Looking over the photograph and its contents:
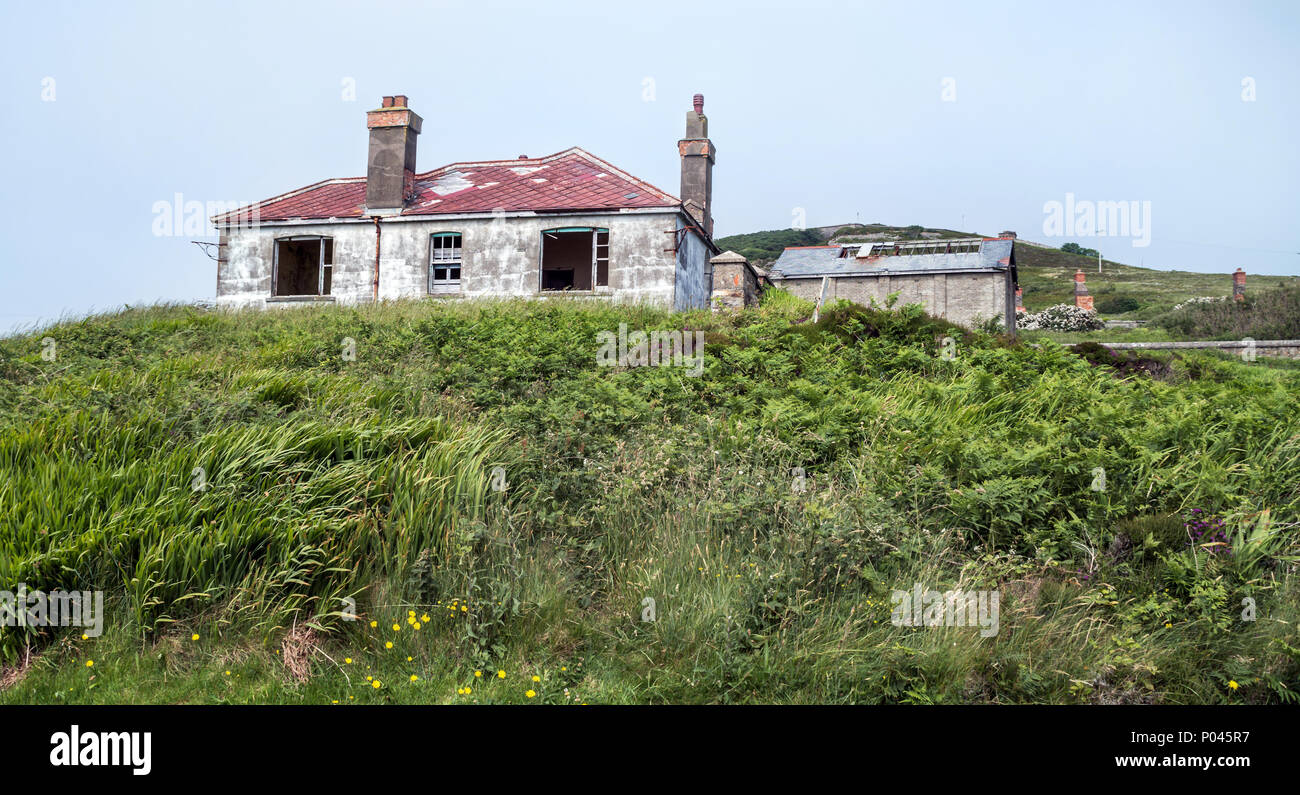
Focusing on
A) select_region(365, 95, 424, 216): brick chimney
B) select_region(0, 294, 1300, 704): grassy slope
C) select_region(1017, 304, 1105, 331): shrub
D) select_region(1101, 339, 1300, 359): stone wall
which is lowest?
select_region(0, 294, 1300, 704): grassy slope

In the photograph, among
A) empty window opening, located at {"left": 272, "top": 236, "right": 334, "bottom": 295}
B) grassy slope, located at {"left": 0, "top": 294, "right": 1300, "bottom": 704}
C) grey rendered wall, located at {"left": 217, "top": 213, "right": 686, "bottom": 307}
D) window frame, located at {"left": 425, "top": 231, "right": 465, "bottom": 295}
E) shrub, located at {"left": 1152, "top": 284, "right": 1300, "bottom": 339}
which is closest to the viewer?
grassy slope, located at {"left": 0, "top": 294, "right": 1300, "bottom": 704}

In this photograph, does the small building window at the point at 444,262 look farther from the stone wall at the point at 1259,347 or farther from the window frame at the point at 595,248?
the stone wall at the point at 1259,347

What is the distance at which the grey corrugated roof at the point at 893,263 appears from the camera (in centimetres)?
2859

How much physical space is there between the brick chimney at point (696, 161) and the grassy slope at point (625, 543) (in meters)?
13.9

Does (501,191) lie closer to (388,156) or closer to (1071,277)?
(388,156)

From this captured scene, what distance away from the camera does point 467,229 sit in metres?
20.3

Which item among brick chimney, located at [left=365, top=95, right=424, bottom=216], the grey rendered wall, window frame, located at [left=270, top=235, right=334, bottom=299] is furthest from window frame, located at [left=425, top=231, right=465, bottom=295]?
window frame, located at [left=270, top=235, right=334, bottom=299]

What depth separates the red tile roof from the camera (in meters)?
20.1

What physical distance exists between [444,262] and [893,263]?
16.7 meters

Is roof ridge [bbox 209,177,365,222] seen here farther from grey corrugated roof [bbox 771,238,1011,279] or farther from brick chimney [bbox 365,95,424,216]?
grey corrugated roof [bbox 771,238,1011,279]

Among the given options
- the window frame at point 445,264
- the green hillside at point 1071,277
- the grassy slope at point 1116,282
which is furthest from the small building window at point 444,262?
the grassy slope at point 1116,282

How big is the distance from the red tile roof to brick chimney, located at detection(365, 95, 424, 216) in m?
0.44

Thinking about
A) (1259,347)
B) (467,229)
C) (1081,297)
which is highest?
(1081,297)

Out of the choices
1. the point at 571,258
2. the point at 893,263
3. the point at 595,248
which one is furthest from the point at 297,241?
the point at 893,263
